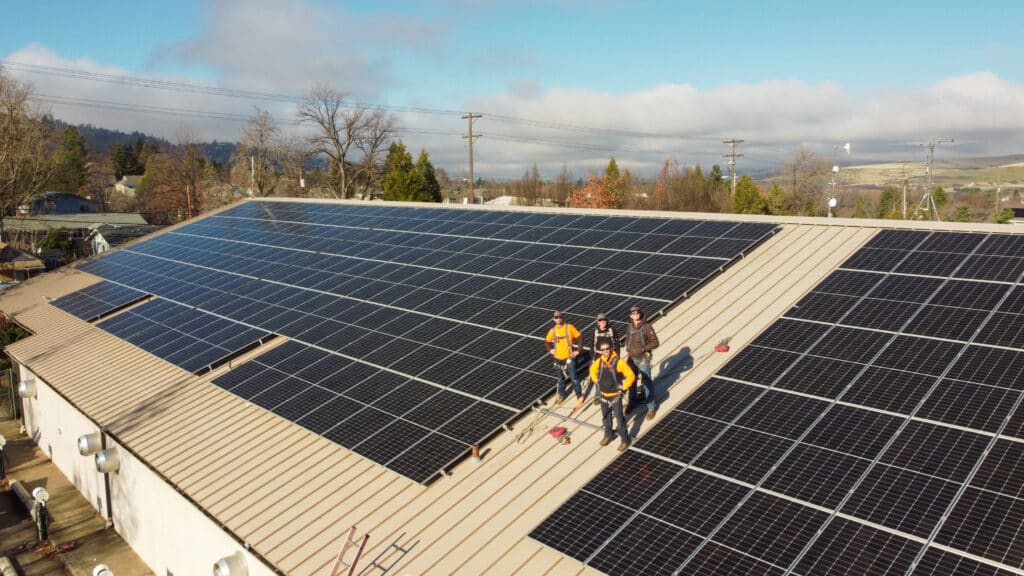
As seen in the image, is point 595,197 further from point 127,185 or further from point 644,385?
point 127,185

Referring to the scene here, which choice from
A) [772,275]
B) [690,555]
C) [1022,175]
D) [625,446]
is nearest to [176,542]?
[625,446]

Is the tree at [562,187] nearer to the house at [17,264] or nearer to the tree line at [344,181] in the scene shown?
the tree line at [344,181]

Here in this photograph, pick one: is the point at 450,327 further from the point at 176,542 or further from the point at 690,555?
the point at 690,555

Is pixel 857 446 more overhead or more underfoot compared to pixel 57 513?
more overhead

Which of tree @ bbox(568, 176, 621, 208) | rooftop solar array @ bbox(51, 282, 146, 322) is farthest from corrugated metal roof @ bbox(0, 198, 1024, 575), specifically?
tree @ bbox(568, 176, 621, 208)

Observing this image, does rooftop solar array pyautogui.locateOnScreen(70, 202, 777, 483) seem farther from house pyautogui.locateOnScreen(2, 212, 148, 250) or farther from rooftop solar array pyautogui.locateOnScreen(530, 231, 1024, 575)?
house pyautogui.locateOnScreen(2, 212, 148, 250)

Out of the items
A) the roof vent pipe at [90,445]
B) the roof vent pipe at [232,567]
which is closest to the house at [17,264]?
the roof vent pipe at [90,445]
